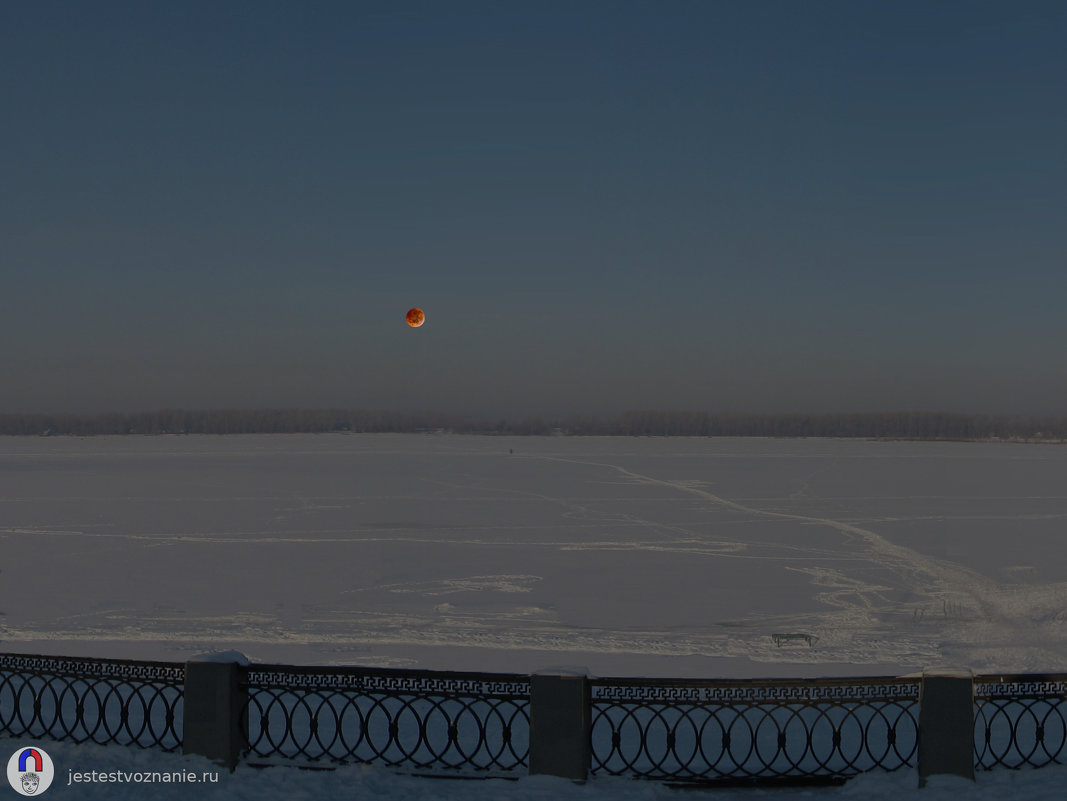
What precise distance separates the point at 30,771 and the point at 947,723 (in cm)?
679

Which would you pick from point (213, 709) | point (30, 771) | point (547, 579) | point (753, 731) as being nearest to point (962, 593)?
point (547, 579)

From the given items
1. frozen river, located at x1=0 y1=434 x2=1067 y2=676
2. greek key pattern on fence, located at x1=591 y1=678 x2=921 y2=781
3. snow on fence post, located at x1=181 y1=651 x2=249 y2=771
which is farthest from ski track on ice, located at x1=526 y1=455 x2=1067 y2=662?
snow on fence post, located at x1=181 y1=651 x2=249 y2=771

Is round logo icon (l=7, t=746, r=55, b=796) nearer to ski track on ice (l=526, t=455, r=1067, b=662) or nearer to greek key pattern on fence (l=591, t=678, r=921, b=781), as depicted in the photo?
greek key pattern on fence (l=591, t=678, r=921, b=781)

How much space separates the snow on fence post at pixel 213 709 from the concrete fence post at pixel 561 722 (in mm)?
2316

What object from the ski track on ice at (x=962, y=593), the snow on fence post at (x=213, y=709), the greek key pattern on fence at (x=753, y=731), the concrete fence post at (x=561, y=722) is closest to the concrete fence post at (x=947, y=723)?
the greek key pattern on fence at (x=753, y=731)

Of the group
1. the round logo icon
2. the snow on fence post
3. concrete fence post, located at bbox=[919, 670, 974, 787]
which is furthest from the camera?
the snow on fence post

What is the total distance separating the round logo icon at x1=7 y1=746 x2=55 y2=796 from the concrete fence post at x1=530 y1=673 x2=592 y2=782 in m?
3.59

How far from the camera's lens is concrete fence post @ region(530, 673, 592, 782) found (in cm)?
662

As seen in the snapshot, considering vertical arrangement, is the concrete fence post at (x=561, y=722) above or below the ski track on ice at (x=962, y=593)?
above

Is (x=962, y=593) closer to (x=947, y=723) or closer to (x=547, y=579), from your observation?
(x=547, y=579)

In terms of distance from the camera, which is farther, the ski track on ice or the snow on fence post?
the ski track on ice

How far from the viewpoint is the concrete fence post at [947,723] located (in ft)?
21.9

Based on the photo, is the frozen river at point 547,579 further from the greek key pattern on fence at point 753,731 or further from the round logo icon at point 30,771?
the round logo icon at point 30,771

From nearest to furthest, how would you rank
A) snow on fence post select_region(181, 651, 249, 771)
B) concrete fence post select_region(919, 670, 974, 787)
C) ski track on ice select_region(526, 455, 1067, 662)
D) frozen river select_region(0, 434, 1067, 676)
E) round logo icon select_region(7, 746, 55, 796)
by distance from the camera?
round logo icon select_region(7, 746, 55, 796) < concrete fence post select_region(919, 670, 974, 787) < snow on fence post select_region(181, 651, 249, 771) < frozen river select_region(0, 434, 1067, 676) < ski track on ice select_region(526, 455, 1067, 662)
